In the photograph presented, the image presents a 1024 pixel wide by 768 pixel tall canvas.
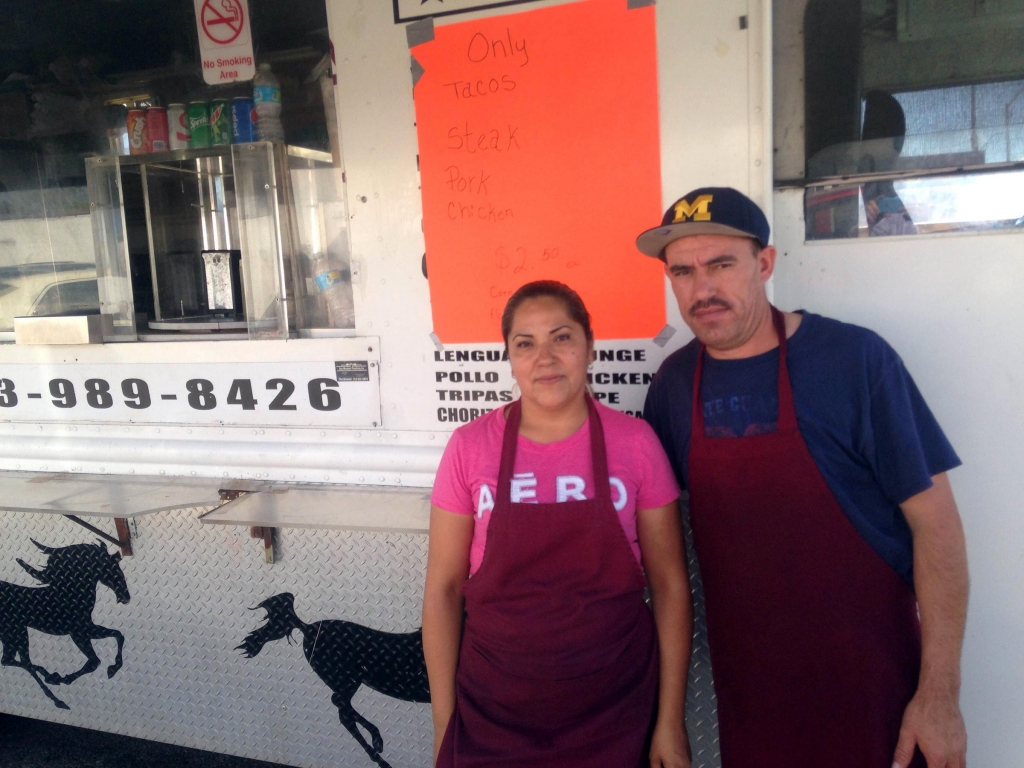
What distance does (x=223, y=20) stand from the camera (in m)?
2.19

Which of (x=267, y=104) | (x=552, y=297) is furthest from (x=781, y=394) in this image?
(x=267, y=104)

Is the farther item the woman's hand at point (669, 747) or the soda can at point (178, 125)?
the soda can at point (178, 125)

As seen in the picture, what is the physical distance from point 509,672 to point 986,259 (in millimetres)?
1348

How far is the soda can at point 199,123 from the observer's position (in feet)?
7.66

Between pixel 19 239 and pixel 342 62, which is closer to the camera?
pixel 342 62

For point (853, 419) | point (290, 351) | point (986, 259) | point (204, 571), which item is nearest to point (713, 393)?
point (853, 419)

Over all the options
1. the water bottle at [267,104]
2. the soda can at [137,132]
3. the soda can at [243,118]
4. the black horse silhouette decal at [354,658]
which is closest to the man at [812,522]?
the black horse silhouette decal at [354,658]

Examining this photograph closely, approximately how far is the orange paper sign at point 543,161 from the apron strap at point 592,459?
41cm

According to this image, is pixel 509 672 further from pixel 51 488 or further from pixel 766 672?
pixel 51 488

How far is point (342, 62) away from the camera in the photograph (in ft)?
6.31

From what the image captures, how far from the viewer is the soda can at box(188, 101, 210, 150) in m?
2.33

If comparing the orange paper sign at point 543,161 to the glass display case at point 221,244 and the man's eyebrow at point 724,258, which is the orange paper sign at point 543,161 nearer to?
the man's eyebrow at point 724,258

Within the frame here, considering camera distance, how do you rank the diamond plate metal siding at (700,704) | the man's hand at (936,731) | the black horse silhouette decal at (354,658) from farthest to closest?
the black horse silhouette decal at (354,658), the diamond plate metal siding at (700,704), the man's hand at (936,731)

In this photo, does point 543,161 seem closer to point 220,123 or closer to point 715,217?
point 715,217
